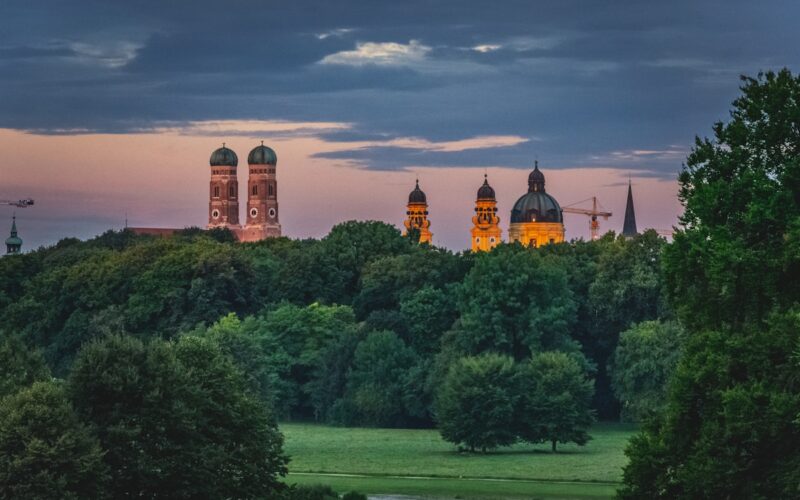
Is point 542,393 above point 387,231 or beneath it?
beneath

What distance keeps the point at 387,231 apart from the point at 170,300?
22.8 m

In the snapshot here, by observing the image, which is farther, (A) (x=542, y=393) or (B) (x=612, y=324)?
(B) (x=612, y=324)

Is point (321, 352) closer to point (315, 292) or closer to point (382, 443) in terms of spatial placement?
point (315, 292)

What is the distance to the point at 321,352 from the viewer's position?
13275 centimetres

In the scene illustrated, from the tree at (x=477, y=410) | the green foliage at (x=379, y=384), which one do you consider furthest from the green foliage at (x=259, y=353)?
the tree at (x=477, y=410)

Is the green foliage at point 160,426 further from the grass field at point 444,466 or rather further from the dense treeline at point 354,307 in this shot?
the dense treeline at point 354,307

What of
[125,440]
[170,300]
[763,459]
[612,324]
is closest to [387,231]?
[170,300]

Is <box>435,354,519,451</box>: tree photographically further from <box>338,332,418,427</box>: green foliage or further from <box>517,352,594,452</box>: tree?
<box>338,332,418,427</box>: green foliage

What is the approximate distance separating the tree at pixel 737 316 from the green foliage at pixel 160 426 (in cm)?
1446

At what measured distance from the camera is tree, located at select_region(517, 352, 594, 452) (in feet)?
334

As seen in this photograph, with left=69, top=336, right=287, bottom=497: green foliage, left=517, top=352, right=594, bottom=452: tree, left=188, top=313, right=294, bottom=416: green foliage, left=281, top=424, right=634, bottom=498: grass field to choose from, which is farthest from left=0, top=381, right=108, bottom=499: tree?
left=188, top=313, right=294, bottom=416: green foliage

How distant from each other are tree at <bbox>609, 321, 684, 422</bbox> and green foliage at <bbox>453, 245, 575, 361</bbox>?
4068 millimetres

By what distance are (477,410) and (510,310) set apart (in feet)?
61.3

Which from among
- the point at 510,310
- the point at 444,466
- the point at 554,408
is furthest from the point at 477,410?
the point at 510,310
